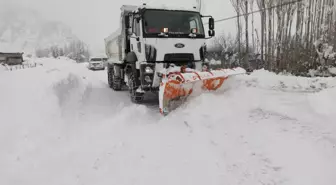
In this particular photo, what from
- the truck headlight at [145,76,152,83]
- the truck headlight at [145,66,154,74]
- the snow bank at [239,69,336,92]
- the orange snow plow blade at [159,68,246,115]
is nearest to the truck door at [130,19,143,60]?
the truck headlight at [145,66,154,74]

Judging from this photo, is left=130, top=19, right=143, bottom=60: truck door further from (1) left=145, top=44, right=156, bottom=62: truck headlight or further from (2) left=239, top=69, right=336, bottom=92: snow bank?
(2) left=239, top=69, right=336, bottom=92: snow bank

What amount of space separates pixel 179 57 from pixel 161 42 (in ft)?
1.99

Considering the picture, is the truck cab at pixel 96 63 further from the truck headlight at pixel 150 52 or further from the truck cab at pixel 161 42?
the truck headlight at pixel 150 52

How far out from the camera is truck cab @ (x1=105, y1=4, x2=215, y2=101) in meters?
7.11

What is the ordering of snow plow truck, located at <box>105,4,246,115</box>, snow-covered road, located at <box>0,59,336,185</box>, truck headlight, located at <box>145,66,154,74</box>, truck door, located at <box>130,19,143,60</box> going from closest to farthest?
snow-covered road, located at <box>0,59,336,185</box>
snow plow truck, located at <box>105,4,246,115</box>
truck headlight, located at <box>145,66,154,74</box>
truck door, located at <box>130,19,143,60</box>

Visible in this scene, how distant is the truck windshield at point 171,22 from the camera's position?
717 cm

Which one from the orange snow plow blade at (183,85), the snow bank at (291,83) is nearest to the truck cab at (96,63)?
the snow bank at (291,83)

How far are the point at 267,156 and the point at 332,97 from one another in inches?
76.9

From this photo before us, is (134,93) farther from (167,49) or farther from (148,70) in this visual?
(167,49)

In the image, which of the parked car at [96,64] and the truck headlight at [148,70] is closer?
the truck headlight at [148,70]

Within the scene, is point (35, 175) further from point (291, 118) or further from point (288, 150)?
point (291, 118)

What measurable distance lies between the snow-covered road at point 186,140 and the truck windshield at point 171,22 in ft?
6.22

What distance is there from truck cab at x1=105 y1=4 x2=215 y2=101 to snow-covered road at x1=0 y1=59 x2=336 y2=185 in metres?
1.08

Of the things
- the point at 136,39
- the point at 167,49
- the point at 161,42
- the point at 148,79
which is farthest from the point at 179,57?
the point at 136,39
